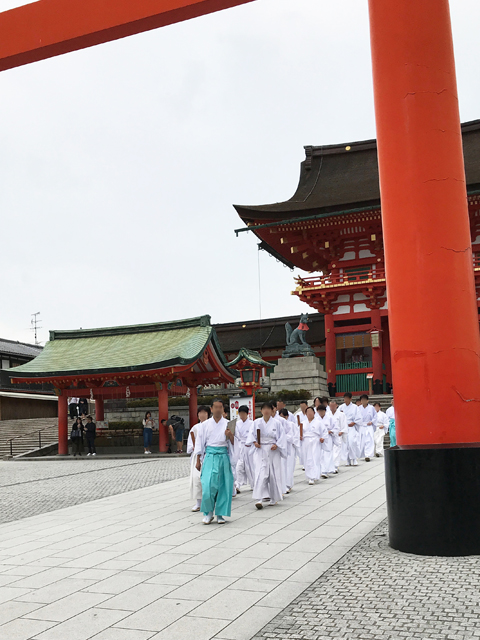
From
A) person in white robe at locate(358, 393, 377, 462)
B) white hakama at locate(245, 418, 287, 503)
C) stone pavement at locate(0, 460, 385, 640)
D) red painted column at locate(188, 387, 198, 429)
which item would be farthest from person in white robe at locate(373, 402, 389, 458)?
white hakama at locate(245, 418, 287, 503)

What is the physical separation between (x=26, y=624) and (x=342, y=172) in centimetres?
2498

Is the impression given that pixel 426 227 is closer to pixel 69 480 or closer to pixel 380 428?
pixel 69 480

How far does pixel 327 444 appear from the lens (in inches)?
443

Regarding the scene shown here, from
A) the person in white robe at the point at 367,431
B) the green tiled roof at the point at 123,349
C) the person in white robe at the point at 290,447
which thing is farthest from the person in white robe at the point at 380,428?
the green tiled roof at the point at 123,349

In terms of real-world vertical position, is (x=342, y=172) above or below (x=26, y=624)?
above

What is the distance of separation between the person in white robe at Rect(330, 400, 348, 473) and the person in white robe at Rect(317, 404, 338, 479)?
258mm

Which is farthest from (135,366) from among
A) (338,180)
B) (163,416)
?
(338,180)

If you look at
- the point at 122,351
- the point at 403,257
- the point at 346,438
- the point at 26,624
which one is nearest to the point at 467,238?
the point at 403,257

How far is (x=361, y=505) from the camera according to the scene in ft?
25.7

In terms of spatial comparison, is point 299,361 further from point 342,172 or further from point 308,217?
point 342,172

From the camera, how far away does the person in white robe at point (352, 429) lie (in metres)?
13.4

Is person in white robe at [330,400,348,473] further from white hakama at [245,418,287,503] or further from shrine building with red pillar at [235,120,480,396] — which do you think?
shrine building with red pillar at [235,120,480,396]

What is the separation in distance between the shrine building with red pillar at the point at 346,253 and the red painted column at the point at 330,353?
4 cm

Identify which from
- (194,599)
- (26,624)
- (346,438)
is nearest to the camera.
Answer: (26,624)
